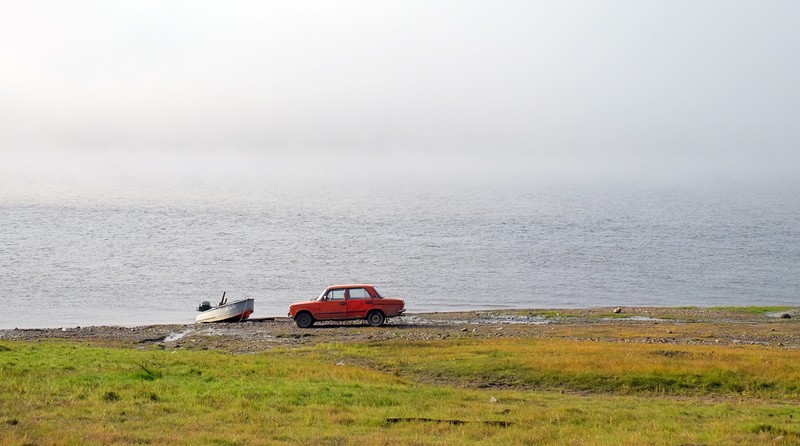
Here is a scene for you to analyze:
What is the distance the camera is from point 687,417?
54.4 feet

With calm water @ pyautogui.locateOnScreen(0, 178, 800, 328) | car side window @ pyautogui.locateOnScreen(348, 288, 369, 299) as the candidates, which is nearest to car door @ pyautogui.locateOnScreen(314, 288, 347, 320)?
car side window @ pyautogui.locateOnScreen(348, 288, 369, 299)

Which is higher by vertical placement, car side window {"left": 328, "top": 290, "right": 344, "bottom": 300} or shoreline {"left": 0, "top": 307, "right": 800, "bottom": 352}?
car side window {"left": 328, "top": 290, "right": 344, "bottom": 300}

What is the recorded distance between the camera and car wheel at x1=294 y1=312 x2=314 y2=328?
125ft

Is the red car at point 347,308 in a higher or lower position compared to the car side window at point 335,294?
lower

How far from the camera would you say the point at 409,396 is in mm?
18703

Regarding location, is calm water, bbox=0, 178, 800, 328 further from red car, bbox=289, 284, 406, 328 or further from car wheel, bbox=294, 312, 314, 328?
red car, bbox=289, 284, 406, 328

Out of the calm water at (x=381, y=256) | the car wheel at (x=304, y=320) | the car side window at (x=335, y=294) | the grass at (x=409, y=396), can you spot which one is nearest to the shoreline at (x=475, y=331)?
the car wheel at (x=304, y=320)

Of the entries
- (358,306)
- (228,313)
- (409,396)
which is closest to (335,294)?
(358,306)

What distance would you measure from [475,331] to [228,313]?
1282cm

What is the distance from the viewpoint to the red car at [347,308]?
3797 cm

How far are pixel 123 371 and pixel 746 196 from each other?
179 meters

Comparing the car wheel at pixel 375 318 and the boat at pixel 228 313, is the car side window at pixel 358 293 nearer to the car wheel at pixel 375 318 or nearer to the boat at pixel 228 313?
the car wheel at pixel 375 318

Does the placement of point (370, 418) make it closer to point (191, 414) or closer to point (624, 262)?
point (191, 414)

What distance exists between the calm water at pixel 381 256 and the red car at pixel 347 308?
12.1 meters
